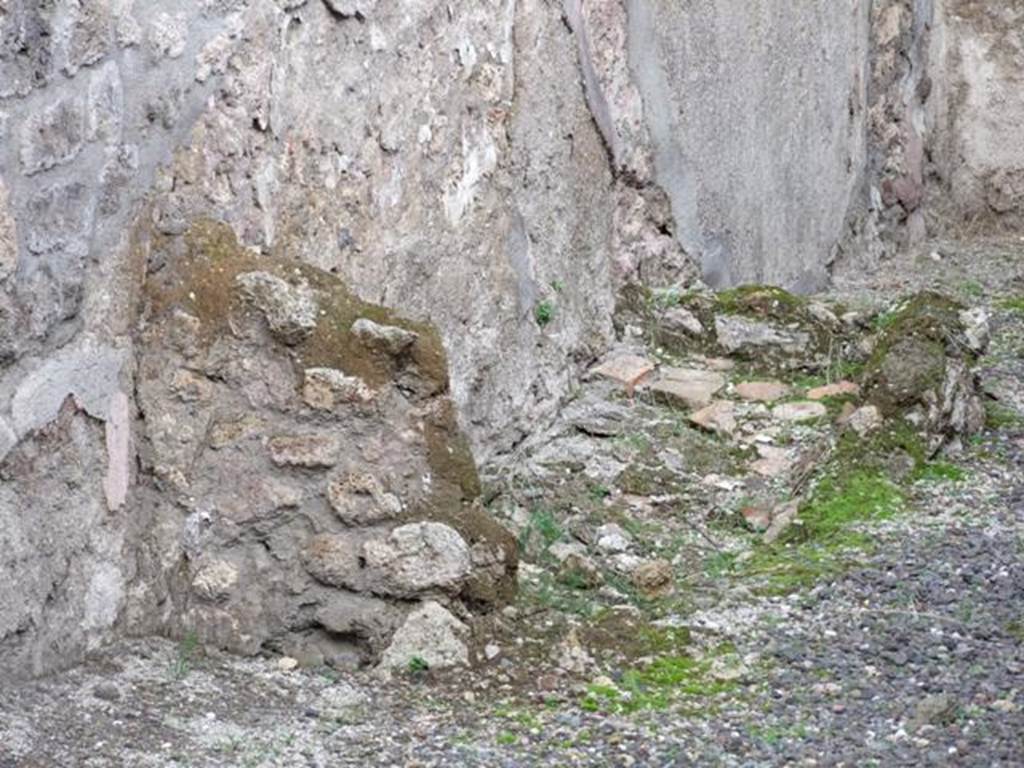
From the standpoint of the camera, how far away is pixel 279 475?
124 inches

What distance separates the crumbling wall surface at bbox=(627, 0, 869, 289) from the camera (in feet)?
17.1

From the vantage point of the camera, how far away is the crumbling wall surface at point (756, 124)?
522 cm

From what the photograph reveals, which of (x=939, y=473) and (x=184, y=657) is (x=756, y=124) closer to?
(x=939, y=473)

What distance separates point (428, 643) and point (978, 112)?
519cm

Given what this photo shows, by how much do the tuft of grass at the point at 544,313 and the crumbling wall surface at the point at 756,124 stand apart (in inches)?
34.4

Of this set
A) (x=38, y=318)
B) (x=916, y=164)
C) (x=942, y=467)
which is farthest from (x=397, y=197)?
(x=916, y=164)

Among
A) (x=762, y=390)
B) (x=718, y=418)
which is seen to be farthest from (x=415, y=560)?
(x=762, y=390)

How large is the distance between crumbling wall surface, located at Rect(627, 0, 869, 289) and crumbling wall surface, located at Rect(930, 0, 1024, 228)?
898 millimetres

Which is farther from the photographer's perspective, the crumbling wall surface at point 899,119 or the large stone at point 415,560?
the crumbling wall surface at point 899,119

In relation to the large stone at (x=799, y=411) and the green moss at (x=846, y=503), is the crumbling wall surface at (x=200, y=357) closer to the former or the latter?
the green moss at (x=846, y=503)

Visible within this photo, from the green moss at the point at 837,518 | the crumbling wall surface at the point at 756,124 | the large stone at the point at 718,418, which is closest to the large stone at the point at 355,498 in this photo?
the green moss at the point at 837,518

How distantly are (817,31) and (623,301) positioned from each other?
172 cm

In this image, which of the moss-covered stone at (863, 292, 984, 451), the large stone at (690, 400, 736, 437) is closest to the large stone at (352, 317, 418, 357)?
the large stone at (690, 400, 736, 437)

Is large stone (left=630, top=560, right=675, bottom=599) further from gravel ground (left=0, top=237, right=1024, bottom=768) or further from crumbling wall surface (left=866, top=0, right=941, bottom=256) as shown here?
crumbling wall surface (left=866, top=0, right=941, bottom=256)
